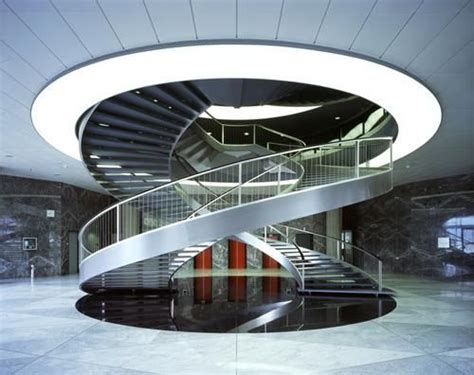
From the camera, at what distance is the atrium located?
15.4 ft

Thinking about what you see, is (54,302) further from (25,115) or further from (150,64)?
(150,64)

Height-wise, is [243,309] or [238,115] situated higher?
[238,115]

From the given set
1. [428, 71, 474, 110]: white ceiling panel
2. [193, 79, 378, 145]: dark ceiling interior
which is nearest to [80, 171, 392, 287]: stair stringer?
[428, 71, 474, 110]: white ceiling panel

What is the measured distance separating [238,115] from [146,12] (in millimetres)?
14053

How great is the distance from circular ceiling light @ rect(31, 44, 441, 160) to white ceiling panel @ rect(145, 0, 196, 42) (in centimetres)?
31

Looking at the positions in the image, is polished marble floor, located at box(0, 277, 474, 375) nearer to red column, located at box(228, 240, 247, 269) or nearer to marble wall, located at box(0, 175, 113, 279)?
marble wall, located at box(0, 175, 113, 279)

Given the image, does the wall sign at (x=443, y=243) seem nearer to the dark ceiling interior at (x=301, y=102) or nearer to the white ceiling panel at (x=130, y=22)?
the dark ceiling interior at (x=301, y=102)

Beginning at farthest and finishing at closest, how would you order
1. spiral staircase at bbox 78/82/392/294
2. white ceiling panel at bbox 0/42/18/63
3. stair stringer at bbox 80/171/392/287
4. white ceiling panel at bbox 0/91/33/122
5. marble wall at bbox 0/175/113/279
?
marble wall at bbox 0/175/113/279
spiral staircase at bbox 78/82/392/294
stair stringer at bbox 80/171/392/287
white ceiling panel at bbox 0/91/33/122
white ceiling panel at bbox 0/42/18/63

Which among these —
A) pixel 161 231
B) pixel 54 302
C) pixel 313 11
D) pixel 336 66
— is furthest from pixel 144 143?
pixel 313 11

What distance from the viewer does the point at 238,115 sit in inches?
723

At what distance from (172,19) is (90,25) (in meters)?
0.97

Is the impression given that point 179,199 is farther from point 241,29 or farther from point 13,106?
point 241,29

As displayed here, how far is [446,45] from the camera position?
16.8 feet

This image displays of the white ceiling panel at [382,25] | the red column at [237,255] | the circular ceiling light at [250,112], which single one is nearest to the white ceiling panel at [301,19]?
the white ceiling panel at [382,25]
